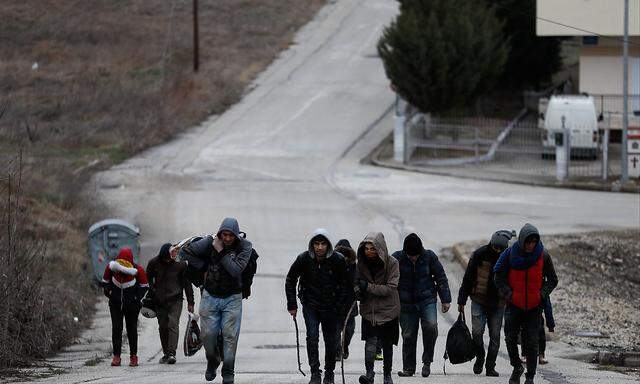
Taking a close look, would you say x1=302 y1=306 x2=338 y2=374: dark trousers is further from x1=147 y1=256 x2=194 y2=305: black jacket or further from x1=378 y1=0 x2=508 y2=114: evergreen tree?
x1=378 y1=0 x2=508 y2=114: evergreen tree

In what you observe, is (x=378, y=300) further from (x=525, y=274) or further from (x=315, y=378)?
(x=525, y=274)

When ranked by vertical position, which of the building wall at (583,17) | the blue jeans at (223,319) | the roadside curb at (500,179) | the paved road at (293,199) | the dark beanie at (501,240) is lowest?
the roadside curb at (500,179)

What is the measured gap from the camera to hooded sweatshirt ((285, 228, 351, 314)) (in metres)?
11.6

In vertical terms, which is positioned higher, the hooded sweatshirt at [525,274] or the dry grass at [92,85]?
the hooded sweatshirt at [525,274]

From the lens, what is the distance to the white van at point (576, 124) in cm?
3634

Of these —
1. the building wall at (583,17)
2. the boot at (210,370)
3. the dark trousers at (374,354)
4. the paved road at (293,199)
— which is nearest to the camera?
the dark trousers at (374,354)

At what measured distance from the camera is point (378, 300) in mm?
11945

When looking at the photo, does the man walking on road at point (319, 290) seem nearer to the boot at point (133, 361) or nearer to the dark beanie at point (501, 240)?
the dark beanie at point (501, 240)

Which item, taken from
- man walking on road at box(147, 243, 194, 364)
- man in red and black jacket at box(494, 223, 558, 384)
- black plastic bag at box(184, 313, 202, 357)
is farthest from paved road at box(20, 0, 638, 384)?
man in red and black jacket at box(494, 223, 558, 384)

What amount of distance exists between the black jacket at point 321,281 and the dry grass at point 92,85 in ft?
17.7

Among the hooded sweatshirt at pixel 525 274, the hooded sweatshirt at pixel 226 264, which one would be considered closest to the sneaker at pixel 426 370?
the hooded sweatshirt at pixel 525 274

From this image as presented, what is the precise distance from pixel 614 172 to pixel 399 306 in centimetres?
2393

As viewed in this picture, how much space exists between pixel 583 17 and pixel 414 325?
90.4 ft

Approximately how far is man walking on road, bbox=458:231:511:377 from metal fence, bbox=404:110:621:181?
21.6 metres
